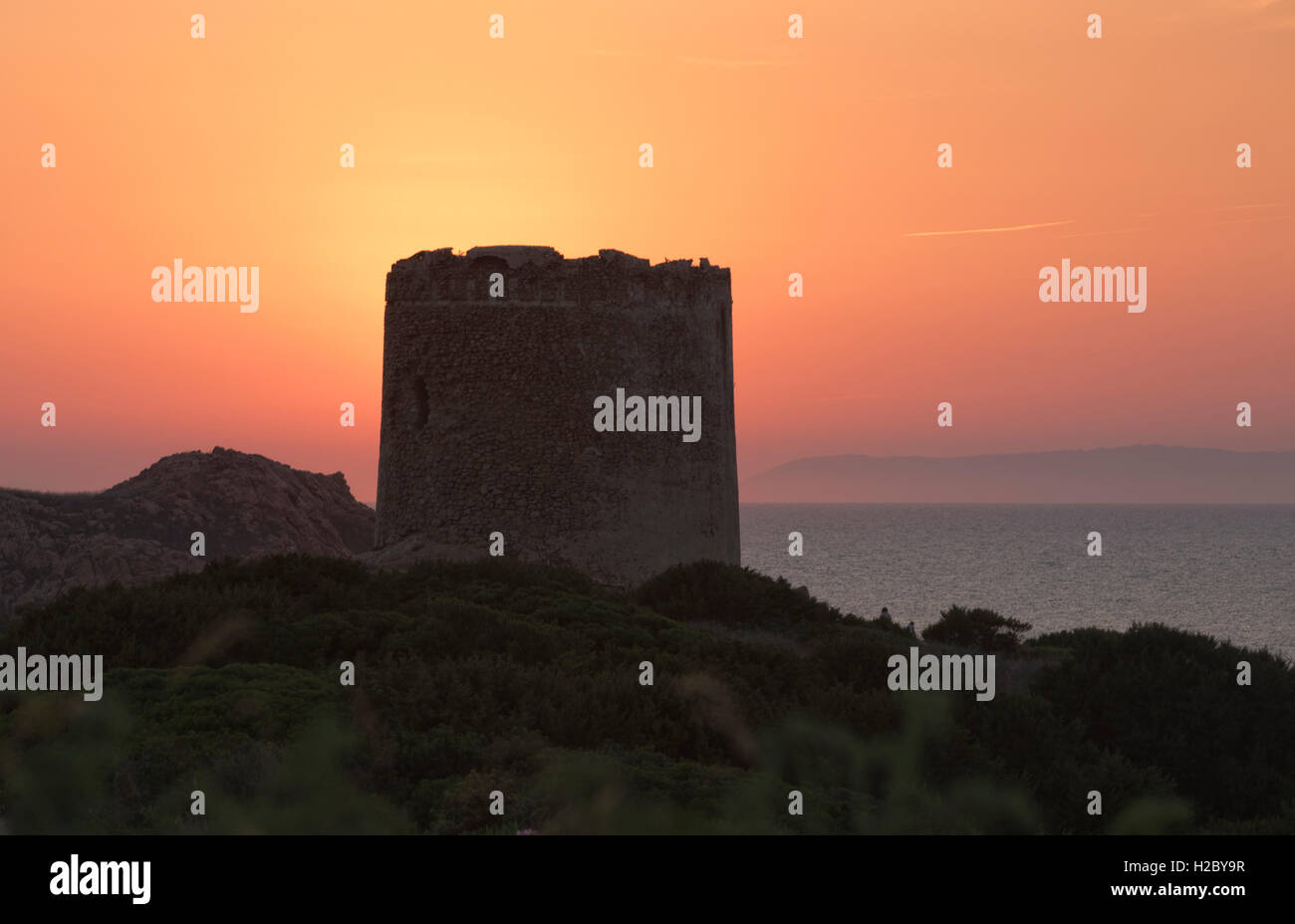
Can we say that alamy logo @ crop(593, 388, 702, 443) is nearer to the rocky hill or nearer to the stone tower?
the stone tower

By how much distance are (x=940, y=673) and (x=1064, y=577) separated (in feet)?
306

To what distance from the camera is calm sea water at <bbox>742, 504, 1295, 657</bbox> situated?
78.5 meters

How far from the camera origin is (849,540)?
161375mm

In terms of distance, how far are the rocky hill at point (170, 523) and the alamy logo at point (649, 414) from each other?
11985 millimetres

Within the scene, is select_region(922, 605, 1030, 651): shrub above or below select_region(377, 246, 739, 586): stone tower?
below

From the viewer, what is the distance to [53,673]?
52.0ft

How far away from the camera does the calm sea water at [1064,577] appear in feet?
258

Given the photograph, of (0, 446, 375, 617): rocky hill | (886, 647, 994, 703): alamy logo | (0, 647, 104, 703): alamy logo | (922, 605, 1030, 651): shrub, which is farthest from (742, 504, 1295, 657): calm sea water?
(0, 647, 104, 703): alamy logo

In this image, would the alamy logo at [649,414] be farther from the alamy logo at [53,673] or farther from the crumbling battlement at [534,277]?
the alamy logo at [53,673]

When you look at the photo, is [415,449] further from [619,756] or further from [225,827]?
[225,827]
